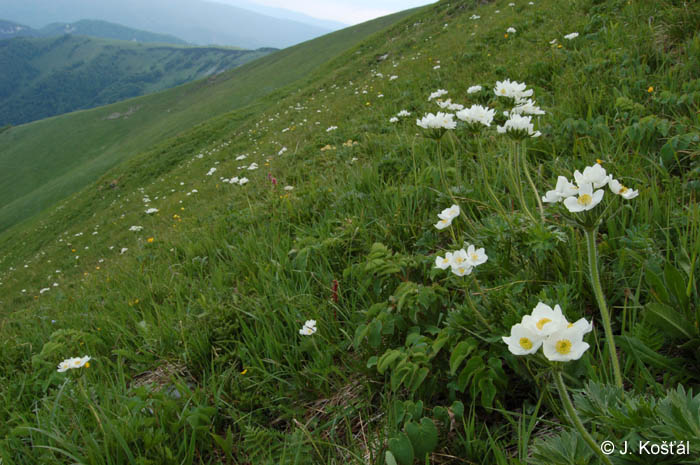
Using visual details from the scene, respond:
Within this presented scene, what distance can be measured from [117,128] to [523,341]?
2604 inches

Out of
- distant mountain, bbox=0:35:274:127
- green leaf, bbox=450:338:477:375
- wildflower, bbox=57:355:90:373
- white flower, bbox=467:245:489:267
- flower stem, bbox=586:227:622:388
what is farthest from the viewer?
distant mountain, bbox=0:35:274:127

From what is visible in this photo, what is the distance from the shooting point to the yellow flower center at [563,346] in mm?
849

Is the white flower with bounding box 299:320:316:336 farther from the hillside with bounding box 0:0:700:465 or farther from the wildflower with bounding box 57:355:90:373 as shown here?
the wildflower with bounding box 57:355:90:373

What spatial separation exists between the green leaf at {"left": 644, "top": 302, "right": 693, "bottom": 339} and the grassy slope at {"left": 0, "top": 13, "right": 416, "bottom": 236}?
39629 mm

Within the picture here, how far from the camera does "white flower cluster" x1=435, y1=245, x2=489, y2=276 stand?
146 cm

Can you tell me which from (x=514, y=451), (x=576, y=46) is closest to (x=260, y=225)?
(x=514, y=451)

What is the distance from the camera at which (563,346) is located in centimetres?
86

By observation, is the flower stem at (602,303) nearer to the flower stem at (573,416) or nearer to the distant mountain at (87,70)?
the flower stem at (573,416)

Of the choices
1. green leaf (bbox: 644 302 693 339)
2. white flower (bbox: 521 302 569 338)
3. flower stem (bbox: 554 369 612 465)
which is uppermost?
white flower (bbox: 521 302 569 338)

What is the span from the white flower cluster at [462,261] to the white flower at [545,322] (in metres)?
0.49

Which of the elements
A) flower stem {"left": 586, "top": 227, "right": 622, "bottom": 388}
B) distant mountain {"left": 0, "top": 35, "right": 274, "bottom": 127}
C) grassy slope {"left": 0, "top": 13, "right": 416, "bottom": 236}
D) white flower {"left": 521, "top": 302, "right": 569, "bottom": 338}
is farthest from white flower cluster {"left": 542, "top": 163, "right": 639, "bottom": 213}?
distant mountain {"left": 0, "top": 35, "right": 274, "bottom": 127}

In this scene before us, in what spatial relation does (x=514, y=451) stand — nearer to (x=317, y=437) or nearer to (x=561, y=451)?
(x=561, y=451)

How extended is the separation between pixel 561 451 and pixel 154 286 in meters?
3.48

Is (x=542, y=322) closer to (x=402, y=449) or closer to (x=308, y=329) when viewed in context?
(x=402, y=449)
